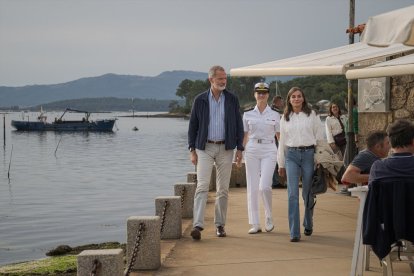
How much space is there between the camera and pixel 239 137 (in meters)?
9.11

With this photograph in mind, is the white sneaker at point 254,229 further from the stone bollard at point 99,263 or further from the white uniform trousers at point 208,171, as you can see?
the stone bollard at point 99,263

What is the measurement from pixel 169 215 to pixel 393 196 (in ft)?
13.0

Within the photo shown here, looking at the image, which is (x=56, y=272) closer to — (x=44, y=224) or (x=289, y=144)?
(x=289, y=144)

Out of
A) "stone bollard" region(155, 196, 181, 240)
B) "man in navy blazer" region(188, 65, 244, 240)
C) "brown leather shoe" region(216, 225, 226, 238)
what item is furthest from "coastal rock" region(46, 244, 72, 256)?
"man in navy blazer" region(188, 65, 244, 240)

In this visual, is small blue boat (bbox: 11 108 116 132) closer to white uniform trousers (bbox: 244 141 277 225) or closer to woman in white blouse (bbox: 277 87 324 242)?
white uniform trousers (bbox: 244 141 277 225)

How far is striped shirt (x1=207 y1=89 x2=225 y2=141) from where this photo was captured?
8961 millimetres

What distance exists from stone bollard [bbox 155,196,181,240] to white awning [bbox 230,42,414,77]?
2.29 m

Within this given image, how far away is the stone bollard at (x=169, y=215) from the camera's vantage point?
9125mm

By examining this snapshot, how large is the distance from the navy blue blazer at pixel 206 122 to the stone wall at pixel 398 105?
3.69 metres

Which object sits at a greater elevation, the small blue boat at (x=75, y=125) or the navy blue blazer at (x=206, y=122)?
Result: the navy blue blazer at (x=206, y=122)

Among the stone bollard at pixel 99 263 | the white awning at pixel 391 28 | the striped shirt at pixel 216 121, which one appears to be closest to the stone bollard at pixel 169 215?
the striped shirt at pixel 216 121

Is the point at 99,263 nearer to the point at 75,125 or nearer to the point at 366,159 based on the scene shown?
the point at 366,159

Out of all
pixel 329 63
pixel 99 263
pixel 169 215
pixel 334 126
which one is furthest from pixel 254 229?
pixel 334 126

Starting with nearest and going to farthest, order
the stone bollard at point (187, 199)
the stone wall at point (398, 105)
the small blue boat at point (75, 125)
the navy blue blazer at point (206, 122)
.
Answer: the navy blue blazer at point (206, 122) → the stone bollard at point (187, 199) → the stone wall at point (398, 105) → the small blue boat at point (75, 125)
